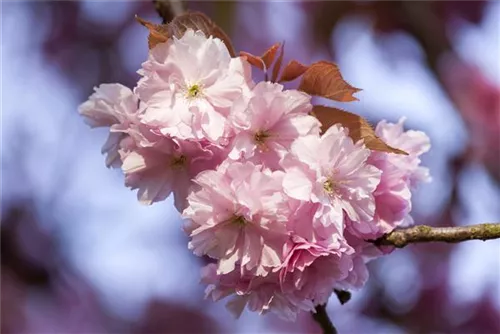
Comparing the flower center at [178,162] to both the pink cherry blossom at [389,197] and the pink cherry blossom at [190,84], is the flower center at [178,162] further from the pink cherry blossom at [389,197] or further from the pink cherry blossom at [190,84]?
the pink cherry blossom at [389,197]

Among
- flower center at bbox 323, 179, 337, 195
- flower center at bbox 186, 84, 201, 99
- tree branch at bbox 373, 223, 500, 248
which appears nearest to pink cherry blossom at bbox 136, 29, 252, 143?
flower center at bbox 186, 84, 201, 99

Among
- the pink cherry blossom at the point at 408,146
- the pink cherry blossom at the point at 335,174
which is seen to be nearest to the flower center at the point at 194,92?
the pink cherry blossom at the point at 335,174

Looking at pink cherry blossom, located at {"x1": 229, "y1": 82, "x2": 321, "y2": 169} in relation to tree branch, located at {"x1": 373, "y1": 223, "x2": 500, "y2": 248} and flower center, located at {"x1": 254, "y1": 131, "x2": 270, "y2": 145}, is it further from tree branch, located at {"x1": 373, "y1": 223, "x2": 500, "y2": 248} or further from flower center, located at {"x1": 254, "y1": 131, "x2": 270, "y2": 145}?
tree branch, located at {"x1": 373, "y1": 223, "x2": 500, "y2": 248}

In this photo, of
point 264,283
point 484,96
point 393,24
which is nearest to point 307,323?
point 484,96

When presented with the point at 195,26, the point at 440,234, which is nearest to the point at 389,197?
the point at 440,234

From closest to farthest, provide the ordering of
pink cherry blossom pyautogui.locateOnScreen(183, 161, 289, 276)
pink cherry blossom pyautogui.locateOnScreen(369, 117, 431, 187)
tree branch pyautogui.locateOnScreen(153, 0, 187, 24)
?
pink cherry blossom pyautogui.locateOnScreen(183, 161, 289, 276) < pink cherry blossom pyautogui.locateOnScreen(369, 117, 431, 187) < tree branch pyautogui.locateOnScreen(153, 0, 187, 24)

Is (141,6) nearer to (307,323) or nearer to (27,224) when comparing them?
(27,224)
